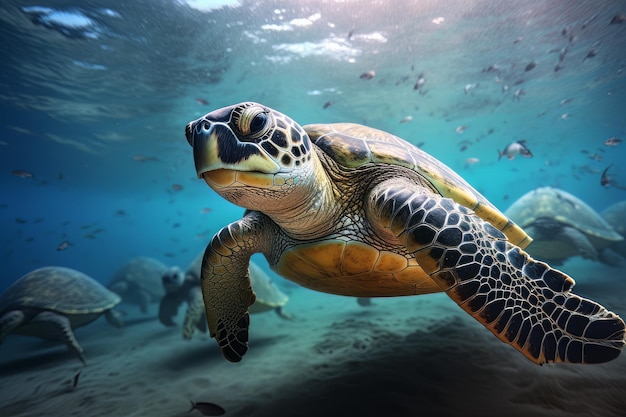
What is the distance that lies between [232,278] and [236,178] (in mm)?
1472

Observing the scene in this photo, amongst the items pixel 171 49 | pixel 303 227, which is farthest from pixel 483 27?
pixel 303 227

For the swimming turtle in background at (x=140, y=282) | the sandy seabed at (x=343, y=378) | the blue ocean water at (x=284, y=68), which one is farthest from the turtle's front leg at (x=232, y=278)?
the swimming turtle in background at (x=140, y=282)

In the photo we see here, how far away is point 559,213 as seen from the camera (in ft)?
20.2

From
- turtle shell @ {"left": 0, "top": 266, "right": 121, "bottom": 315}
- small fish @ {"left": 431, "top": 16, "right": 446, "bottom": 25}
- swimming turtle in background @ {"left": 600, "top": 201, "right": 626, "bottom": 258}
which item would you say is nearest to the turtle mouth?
turtle shell @ {"left": 0, "top": 266, "right": 121, "bottom": 315}

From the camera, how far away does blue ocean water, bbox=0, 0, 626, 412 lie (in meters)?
8.80

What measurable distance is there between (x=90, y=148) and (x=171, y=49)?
11186mm

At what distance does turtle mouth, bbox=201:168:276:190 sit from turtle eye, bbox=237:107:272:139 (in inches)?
9.2

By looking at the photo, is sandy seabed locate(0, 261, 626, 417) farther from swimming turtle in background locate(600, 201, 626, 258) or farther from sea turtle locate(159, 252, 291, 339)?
swimming turtle in background locate(600, 201, 626, 258)

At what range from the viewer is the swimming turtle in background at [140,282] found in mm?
11742

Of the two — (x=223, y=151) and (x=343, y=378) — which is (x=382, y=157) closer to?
(x=223, y=151)

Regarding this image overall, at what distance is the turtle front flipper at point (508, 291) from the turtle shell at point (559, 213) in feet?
18.7

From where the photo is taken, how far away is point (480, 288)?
58.5 inches

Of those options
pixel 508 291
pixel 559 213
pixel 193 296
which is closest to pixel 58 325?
pixel 193 296

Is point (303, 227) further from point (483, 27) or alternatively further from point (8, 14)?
point (483, 27)
